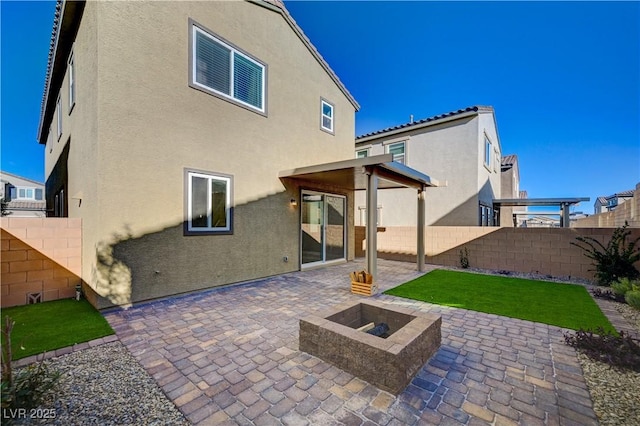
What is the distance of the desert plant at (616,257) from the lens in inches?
313

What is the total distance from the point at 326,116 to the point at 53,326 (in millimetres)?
10230

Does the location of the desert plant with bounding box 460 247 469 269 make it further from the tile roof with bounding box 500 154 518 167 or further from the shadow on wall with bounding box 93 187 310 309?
the tile roof with bounding box 500 154 518 167

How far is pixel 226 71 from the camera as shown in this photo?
7.79m

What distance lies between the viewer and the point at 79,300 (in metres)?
6.36

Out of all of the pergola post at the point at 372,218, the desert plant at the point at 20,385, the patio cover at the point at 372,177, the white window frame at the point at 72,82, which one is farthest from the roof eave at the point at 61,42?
the pergola post at the point at 372,218

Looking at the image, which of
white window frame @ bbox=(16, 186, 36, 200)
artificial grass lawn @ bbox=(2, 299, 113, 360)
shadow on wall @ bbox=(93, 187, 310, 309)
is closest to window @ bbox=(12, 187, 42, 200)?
white window frame @ bbox=(16, 186, 36, 200)

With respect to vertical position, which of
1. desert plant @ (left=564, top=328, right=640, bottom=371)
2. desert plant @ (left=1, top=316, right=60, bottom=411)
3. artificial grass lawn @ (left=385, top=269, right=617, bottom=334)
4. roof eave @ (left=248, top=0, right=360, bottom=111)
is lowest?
artificial grass lawn @ (left=385, top=269, right=617, bottom=334)

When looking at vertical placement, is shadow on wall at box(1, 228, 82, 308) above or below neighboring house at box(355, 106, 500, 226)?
below

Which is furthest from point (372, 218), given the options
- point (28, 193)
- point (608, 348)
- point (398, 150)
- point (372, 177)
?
point (28, 193)

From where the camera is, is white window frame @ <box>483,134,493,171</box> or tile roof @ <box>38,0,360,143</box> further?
white window frame @ <box>483,134,493,171</box>

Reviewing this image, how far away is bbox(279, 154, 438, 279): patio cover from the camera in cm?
Result: 721

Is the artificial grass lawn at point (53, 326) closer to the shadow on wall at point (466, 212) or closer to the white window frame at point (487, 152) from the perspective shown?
the shadow on wall at point (466, 212)

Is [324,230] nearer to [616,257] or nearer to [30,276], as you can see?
[30,276]

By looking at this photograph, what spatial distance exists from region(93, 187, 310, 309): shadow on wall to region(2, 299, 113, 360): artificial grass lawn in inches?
21.1
